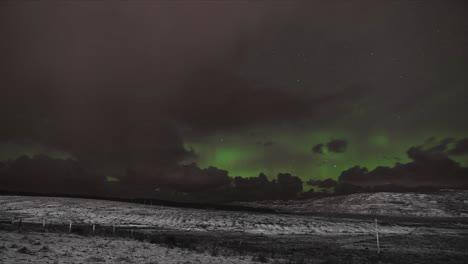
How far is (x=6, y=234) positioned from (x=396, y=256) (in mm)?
36739

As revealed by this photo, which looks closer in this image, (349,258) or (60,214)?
(349,258)

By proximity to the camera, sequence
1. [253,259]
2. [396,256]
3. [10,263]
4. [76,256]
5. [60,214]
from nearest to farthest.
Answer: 1. [10,263]
2. [76,256]
3. [253,259]
4. [396,256]
5. [60,214]

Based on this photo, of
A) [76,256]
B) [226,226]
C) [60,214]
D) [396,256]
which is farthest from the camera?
[60,214]

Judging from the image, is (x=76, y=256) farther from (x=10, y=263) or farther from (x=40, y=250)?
(x=10, y=263)

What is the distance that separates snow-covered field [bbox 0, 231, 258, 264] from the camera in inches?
970

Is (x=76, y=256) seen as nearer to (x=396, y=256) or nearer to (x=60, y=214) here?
(x=396, y=256)

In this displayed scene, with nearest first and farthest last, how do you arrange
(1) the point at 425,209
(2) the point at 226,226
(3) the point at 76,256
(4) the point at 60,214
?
(3) the point at 76,256, (2) the point at 226,226, (4) the point at 60,214, (1) the point at 425,209

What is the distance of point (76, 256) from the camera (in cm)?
2622

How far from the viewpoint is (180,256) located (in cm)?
2923

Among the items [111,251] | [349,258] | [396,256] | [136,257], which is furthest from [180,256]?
[396,256]

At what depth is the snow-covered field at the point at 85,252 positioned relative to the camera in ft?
80.8

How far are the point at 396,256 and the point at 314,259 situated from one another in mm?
9517

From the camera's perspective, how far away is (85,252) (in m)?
28.0

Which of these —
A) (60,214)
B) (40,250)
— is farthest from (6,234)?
(60,214)
